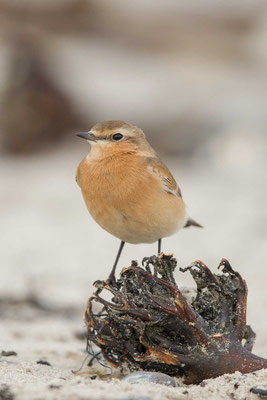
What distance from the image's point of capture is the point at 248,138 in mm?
12422

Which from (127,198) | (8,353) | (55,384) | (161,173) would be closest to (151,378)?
(55,384)

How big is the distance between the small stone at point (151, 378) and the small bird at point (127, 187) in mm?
1614

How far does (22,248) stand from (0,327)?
2.54m

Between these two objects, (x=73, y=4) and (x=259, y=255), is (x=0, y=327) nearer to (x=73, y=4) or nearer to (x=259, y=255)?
(x=259, y=255)

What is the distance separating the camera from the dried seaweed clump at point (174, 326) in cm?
407

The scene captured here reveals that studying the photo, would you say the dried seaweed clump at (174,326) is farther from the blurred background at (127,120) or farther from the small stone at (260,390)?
the blurred background at (127,120)

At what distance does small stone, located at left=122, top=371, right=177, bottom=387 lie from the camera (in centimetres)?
396

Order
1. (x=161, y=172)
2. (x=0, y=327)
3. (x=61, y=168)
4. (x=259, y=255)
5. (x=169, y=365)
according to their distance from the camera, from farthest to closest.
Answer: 1. (x=61, y=168)
2. (x=259, y=255)
3. (x=0, y=327)
4. (x=161, y=172)
5. (x=169, y=365)

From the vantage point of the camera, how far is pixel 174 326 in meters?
4.16

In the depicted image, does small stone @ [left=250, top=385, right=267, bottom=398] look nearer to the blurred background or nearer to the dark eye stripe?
the blurred background

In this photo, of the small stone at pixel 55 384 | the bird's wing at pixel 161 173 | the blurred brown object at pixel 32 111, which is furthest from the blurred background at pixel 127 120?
the small stone at pixel 55 384

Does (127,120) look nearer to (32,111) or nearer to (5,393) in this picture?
(32,111)

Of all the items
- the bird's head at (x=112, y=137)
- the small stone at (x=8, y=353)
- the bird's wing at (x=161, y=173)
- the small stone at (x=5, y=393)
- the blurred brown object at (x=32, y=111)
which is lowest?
the small stone at (x=5, y=393)

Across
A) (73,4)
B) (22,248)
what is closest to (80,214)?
(22,248)
